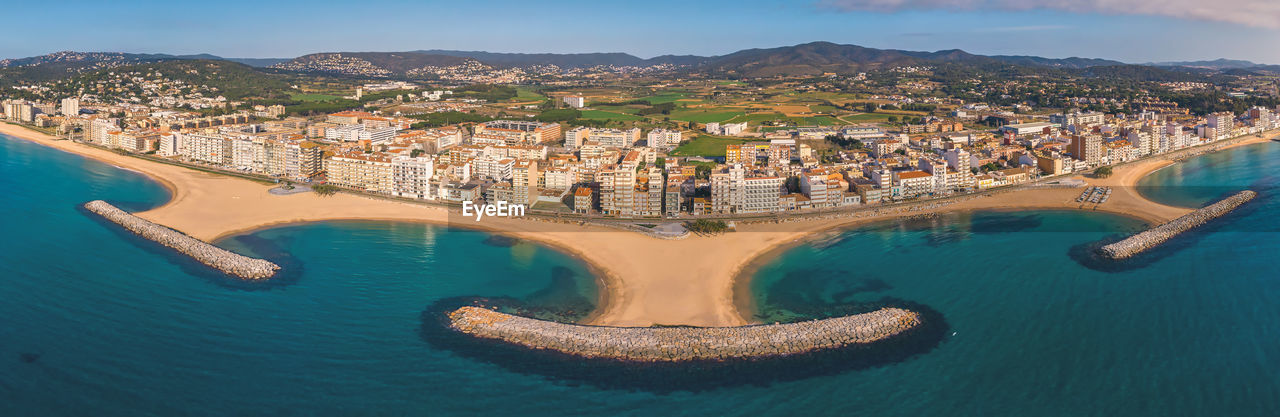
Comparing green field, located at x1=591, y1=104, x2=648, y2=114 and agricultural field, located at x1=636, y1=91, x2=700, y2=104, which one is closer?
green field, located at x1=591, y1=104, x2=648, y2=114

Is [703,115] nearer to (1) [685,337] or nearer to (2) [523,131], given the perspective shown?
(2) [523,131]

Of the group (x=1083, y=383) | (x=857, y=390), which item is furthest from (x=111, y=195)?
(x=1083, y=383)

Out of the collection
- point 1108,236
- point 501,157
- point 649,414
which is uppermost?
point 501,157

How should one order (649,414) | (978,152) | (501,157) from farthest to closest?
(978,152) < (501,157) < (649,414)

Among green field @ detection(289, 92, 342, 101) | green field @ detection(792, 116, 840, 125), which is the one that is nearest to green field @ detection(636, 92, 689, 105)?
green field @ detection(792, 116, 840, 125)

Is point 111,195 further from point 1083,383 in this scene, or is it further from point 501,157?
point 1083,383

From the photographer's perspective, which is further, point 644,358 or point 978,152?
point 978,152

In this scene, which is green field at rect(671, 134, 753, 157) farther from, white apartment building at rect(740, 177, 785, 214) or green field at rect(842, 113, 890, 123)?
white apartment building at rect(740, 177, 785, 214)

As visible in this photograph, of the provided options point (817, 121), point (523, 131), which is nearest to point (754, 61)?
point (817, 121)
